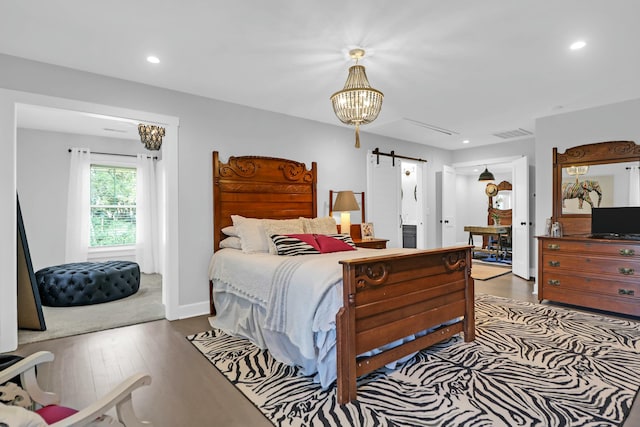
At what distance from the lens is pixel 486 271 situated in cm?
641

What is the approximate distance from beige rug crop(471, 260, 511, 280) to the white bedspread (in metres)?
4.19

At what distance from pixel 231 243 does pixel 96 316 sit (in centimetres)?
173

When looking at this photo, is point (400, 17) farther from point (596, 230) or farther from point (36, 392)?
point (596, 230)

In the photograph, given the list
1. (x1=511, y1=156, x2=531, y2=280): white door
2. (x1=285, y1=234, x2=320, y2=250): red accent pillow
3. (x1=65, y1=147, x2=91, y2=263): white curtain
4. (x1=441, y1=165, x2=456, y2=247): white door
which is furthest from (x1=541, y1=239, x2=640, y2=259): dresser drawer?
(x1=65, y1=147, x2=91, y2=263): white curtain

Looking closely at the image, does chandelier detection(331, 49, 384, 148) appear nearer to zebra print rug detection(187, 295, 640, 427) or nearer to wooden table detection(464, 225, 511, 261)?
zebra print rug detection(187, 295, 640, 427)

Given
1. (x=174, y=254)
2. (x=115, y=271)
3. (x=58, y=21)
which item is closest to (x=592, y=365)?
(x=174, y=254)

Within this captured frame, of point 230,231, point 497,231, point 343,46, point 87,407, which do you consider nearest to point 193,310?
point 230,231

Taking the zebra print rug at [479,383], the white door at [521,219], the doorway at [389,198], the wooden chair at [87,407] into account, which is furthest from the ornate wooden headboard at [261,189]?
the white door at [521,219]

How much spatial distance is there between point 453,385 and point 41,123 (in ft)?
20.7

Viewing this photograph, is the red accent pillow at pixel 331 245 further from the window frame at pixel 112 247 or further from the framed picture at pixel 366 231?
the window frame at pixel 112 247

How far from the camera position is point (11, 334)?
9.62ft

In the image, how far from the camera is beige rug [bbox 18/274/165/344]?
3322mm

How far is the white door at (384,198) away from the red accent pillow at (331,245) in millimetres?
1980

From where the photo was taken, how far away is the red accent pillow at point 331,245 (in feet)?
11.7
